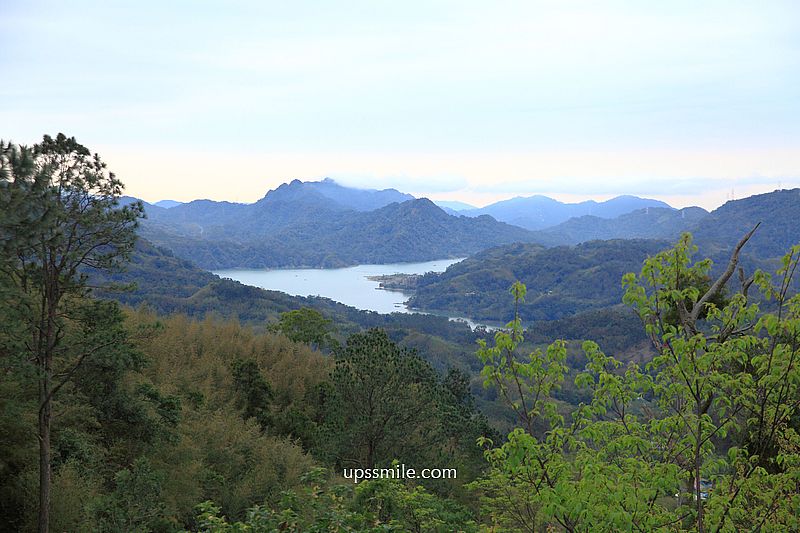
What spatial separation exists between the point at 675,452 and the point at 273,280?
199 m

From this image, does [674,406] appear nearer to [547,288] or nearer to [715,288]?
[715,288]

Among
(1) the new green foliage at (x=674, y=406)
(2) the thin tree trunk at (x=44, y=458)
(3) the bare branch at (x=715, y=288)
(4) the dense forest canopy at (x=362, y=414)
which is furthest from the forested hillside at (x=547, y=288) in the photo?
(3) the bare branch at (x=715, y=288)

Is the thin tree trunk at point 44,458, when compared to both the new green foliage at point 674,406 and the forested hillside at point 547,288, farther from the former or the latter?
the forested hillside at point 547,288

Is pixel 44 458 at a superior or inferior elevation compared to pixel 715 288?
inferior

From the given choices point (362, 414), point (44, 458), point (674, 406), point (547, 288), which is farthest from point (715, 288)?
point (547, 288)

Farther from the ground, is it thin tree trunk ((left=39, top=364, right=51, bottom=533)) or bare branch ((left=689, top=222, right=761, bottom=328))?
bare branch ((left=689, top=222, right=761, bottom=328))

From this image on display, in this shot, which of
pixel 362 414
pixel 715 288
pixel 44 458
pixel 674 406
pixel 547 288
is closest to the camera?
pixel 715 288

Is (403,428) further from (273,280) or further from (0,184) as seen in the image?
(273,280)

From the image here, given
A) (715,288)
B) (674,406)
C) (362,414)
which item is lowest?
(362,414)

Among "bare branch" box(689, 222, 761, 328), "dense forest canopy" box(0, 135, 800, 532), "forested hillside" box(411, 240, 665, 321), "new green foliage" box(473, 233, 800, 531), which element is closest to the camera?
"new green foliage" box(473, 233, 800, 531)

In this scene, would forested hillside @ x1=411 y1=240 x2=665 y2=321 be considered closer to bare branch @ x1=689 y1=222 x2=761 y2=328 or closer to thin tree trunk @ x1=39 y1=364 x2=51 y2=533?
thin tree trunk @ x1=39 y1=364 x2=51 y2=533

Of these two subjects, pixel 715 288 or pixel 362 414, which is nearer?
pixel 715 288

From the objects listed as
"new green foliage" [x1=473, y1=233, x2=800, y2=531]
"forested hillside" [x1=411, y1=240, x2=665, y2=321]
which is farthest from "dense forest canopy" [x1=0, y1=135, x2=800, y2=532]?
"forested hillside" [x1=411, y1=240, x2=665, y2=321]

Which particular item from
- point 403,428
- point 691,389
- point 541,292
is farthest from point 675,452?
point 541,292
